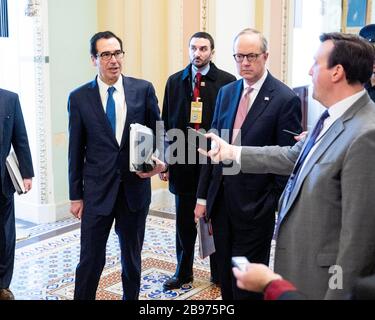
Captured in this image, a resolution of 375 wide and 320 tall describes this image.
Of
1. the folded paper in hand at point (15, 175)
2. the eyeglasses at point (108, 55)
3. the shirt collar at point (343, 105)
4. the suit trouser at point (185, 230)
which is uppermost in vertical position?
the eyeglasses at point (108, 55)

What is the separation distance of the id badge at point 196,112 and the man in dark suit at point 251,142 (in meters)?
0.81

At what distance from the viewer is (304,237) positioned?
2021 mm

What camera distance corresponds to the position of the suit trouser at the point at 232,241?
9.43 ft

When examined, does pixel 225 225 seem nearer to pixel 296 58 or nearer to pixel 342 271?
pixel 342 271

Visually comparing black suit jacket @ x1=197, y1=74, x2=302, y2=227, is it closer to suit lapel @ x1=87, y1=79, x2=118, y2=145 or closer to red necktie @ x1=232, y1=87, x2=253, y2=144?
red necktie @ x1=232, y1=87, x2=253, y2=144

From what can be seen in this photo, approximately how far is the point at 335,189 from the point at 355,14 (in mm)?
4748

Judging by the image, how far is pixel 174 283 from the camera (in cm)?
385

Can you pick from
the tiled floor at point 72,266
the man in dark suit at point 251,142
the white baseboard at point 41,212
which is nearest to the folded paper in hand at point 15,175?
the tiled floor at point 72,266

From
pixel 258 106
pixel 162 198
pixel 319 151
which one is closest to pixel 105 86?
pixel 258 106

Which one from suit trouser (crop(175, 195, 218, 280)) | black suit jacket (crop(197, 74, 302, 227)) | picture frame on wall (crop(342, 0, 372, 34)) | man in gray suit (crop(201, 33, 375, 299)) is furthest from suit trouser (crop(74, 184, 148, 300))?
picture frame on wall (crop(342, 0, 372, 34))

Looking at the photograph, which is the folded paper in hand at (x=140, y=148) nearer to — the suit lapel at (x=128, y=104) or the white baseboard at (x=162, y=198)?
the suit lapel at (x=128, y=104)

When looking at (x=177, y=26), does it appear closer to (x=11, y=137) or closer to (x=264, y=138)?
(x=11, y=137)

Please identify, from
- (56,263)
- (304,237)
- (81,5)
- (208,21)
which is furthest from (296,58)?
(304,237)

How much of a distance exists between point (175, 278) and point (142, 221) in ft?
2.88
